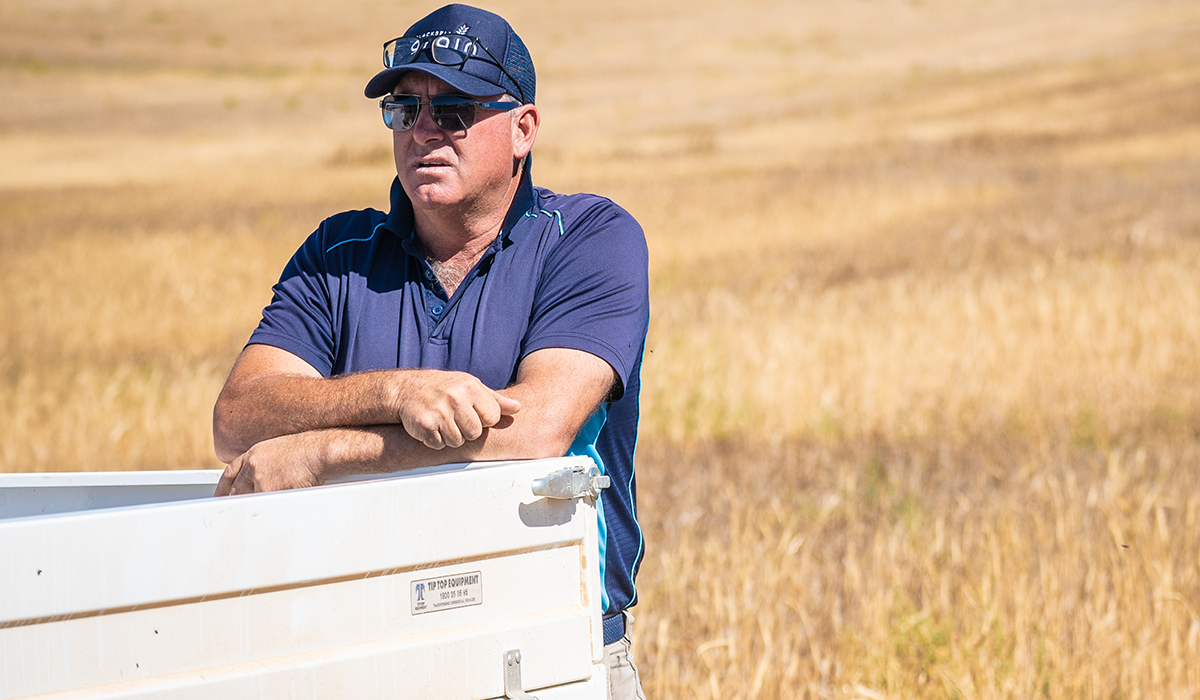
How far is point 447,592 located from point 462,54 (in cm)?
130

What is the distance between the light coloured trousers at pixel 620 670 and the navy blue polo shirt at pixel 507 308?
0.29 ft

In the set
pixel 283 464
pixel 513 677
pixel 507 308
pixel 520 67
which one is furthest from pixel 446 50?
pixel 513 677

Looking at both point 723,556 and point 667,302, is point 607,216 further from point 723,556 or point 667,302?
point 667,302

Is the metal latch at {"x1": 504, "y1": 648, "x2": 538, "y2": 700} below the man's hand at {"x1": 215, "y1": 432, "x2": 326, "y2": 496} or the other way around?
below

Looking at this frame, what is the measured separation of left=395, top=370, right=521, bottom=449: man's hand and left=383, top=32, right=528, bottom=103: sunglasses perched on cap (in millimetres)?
779

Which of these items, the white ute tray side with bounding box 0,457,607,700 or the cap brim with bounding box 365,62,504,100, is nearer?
the white ute tray side with bounding box 0,457,607,700

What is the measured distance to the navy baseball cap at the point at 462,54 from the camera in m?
2.74

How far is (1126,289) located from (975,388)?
293 centimetres

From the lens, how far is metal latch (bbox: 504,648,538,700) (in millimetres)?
2043

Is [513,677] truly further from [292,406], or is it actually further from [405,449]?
[292,406]

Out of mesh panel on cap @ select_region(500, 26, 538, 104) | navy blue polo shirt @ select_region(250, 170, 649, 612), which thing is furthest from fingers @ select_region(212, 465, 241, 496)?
mesh panel on cap @ select_region(500, 26, 538, 104)

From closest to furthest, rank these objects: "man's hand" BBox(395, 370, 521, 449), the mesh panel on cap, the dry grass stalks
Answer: "man's hand" BBox(395, 370, 521, 449)
the mesh panel on cap
the dry grass stalks

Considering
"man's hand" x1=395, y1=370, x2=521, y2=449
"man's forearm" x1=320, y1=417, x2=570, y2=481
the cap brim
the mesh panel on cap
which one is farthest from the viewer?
the mesh panel on cap

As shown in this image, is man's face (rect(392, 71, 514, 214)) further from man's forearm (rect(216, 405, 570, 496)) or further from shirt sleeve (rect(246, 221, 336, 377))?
man's forearm (rect(216, 405, 570, 496))
